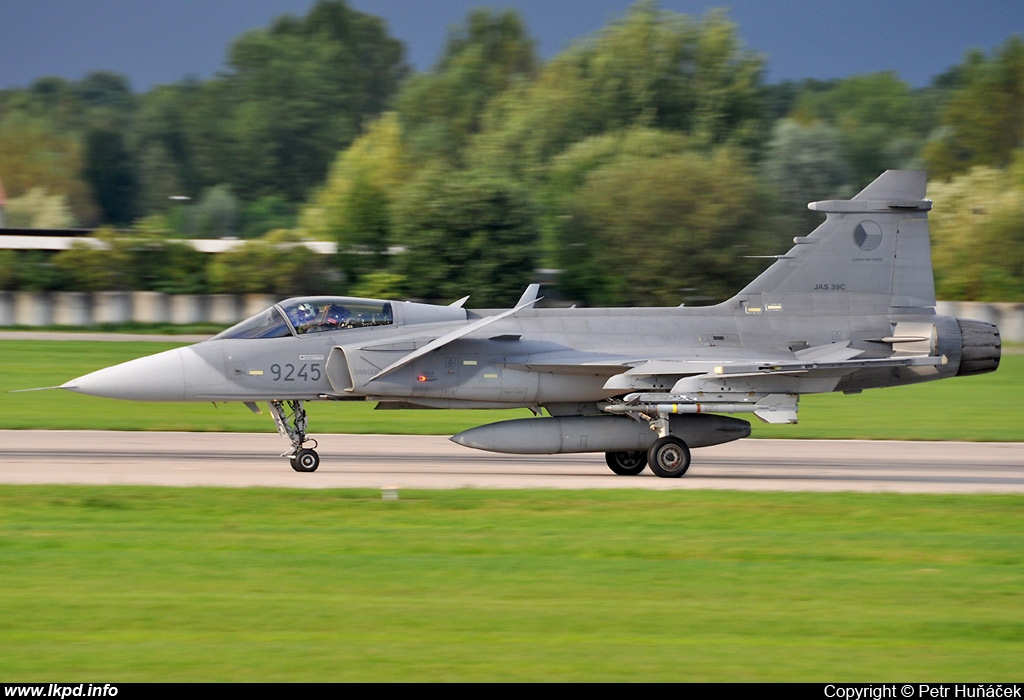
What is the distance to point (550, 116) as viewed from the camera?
6931 centimetres

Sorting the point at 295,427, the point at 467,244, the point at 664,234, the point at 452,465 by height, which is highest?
the point at 664,234

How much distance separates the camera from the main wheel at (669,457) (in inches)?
651

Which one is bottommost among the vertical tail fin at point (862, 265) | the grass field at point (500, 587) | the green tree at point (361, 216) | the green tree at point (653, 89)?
the grass field at point (500, 587)

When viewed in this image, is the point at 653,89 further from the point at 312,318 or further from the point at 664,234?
the point at 312,318

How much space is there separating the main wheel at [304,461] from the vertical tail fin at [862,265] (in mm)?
6561

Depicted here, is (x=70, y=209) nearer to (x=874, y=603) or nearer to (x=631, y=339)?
(x=631, y=339)

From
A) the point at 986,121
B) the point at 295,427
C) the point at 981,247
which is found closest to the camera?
the point at 295,427

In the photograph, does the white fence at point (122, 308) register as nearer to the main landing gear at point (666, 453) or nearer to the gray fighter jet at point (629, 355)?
the gray fighter jet at point (629, 355)

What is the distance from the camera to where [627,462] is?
17406mm

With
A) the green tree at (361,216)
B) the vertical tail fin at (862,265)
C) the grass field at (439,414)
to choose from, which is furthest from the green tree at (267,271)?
the vertical tail fin at (862,265)

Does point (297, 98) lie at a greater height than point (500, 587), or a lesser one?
greater

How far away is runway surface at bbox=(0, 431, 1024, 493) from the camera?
52.2 feet

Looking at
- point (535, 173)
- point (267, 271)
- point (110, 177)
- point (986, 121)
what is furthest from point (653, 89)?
point (110, 177)

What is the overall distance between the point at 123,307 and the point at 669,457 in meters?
35.0
